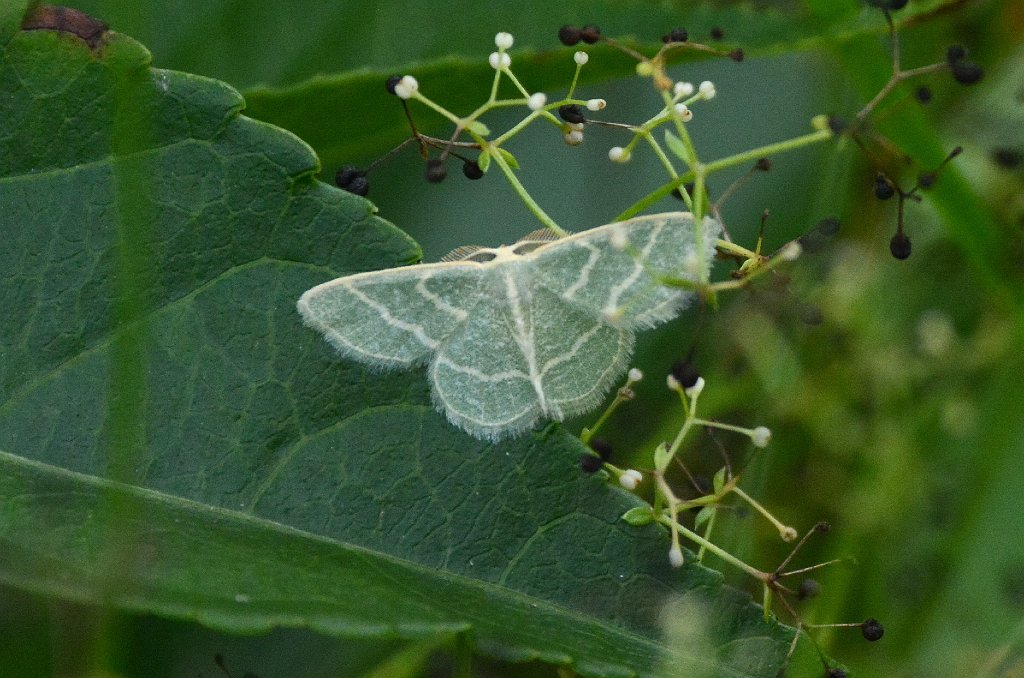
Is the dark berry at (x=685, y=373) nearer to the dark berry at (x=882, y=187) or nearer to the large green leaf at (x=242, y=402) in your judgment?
Result: the large green leaf at (x=242, y=402)

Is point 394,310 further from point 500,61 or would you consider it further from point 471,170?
point 500,61

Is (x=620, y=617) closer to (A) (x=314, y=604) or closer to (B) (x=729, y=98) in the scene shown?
(A) (x=314, y=604)

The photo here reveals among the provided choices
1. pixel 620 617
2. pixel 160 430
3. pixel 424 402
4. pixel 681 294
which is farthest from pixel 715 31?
pixel 160 430

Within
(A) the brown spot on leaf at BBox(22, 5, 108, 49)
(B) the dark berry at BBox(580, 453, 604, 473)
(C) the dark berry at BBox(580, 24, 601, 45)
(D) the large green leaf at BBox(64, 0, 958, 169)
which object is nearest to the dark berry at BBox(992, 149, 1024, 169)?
(D) the large green leaf at BBox(64, 0, 958, 169)

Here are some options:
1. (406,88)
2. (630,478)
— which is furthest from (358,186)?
(630,478)

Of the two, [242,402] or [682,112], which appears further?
[682,112]

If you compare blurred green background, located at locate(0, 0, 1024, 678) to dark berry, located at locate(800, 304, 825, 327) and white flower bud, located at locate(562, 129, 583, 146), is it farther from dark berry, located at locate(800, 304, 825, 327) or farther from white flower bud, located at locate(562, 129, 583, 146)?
white flower bud, located at locate(562, 129, 583, 146)
